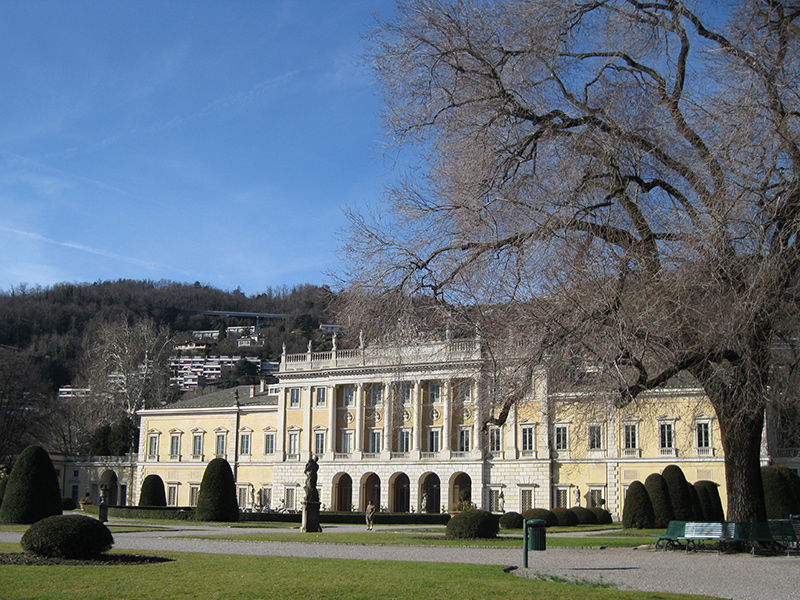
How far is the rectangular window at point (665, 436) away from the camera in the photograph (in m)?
52.8

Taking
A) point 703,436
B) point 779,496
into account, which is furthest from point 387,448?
point 779,496

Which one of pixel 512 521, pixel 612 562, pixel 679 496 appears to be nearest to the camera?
pixel 612 562

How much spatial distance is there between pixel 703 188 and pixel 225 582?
9.80 meters

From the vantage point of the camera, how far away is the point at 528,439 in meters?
58.6

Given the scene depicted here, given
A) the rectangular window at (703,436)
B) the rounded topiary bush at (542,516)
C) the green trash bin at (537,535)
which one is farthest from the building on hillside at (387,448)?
the green trash bin at (537,535)

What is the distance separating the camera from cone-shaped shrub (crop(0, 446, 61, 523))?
29.0 meters

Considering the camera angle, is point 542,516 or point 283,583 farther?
point 542,516

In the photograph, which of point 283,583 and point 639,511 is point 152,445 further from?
point 283,583

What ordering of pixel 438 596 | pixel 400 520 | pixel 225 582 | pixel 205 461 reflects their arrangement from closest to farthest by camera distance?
pixel 438 596, pixel 225 582, pixel 400 520, pixel 205 461

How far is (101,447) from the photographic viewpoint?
230ft

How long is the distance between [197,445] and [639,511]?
141 feet

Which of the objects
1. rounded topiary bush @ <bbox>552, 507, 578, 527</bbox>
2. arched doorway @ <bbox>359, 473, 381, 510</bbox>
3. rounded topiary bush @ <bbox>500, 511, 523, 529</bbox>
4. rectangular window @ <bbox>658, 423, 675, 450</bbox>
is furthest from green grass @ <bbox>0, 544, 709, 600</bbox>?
arched doorway @ <bbox>359, 473, 381, 510</bbox>

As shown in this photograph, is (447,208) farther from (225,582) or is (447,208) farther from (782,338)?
(225,582)

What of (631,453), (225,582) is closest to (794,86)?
(225,582)
